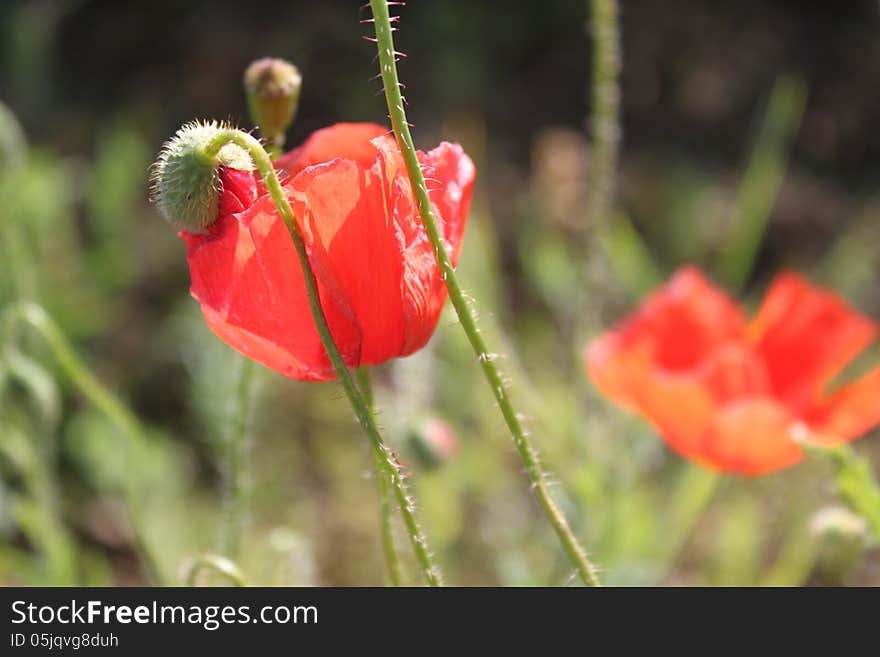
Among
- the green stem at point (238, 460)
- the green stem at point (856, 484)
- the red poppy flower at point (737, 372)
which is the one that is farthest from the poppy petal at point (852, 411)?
the green stem at point (238, 460)

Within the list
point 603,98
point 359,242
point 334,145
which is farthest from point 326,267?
point 603,98

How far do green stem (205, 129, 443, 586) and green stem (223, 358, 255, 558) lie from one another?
0.17 m

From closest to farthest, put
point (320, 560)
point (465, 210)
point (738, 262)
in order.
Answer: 1. point (465, 210)
2. point (320, 560)
3. point (738, 262)

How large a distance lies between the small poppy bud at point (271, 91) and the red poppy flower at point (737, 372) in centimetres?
37

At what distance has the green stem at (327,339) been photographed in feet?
1.60

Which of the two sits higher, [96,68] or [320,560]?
[96,68]

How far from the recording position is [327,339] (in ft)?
1.65

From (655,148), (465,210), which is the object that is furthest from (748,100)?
(465,210)

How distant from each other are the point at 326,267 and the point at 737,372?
557 mm

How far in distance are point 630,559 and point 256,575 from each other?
13.6 inches

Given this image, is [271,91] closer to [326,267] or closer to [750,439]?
[326,267]

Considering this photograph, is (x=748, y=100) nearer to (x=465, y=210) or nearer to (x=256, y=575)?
(x=256, y=575)

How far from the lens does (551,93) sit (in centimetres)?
234

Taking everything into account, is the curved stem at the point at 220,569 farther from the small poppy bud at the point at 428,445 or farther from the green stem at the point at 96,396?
the small poppy bud at the point at 428,445
